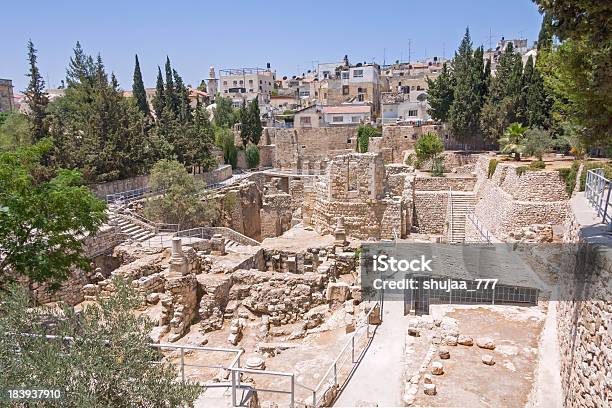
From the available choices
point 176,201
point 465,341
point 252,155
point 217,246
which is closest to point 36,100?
point 176,201

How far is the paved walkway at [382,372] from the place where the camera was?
8.66 metres

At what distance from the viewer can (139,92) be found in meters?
49.2

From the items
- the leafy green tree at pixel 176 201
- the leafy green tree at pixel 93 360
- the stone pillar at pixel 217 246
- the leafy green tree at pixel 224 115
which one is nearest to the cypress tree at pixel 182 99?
the leafy green tree at pixel 224 115

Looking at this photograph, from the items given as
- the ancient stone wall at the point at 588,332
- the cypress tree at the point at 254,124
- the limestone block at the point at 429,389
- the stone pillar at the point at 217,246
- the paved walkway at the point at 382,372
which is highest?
the cypress tree at the point at 254,124

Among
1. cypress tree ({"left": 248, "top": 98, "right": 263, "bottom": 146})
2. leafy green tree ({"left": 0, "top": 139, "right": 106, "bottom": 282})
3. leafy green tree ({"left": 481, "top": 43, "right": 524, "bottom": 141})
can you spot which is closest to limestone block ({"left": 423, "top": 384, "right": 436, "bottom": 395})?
leafy green tree ({"left": 0, "top": 139, "right": 106, "bottom": 282})

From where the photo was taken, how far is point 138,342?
523 cm

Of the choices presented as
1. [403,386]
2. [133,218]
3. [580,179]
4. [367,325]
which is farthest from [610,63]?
[133,218]

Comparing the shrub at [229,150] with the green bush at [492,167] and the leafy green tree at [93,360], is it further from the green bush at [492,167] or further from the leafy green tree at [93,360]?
the leafy green tree at [93,360]

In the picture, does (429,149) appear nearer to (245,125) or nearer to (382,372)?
(245,125)

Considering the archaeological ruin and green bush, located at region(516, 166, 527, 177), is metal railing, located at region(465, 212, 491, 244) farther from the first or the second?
green bush, located at region(516, 166, 527, 177)

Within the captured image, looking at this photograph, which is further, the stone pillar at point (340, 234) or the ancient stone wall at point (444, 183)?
the ancient stone wall at point (444, 183)

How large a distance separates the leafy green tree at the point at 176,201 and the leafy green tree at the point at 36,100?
7.26 metres

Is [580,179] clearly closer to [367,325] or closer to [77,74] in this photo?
[367,325]

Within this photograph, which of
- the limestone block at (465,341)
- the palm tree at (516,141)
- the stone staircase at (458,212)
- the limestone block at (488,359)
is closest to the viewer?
the limestone block at (488,359)
